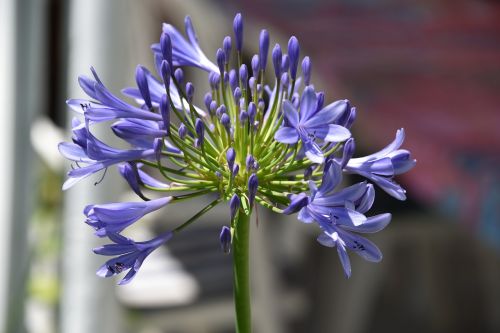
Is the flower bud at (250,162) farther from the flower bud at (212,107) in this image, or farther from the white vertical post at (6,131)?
the white vertical post at (6,131)

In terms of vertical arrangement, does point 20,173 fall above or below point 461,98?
below

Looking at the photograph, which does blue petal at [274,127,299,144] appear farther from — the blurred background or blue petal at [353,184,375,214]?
the blurred background

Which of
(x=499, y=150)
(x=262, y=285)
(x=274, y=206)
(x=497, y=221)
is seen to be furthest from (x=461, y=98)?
(x=274, y=206)

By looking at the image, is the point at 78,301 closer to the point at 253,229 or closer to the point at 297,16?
the point at 253,229

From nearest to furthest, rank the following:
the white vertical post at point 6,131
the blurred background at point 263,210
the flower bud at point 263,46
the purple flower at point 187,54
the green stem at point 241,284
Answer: the green stem at point 241,284, the flower bud at point 263,46, the purple flower at point 187,54, the blurred background at point 263,210, the white vertical post at point 6,131

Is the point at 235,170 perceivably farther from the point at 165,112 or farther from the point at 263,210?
the point at 263,210

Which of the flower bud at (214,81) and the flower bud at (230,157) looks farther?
the flower bud at (214,81)

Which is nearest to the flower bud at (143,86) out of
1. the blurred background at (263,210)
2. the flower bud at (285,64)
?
the flower bud at (285,64)
